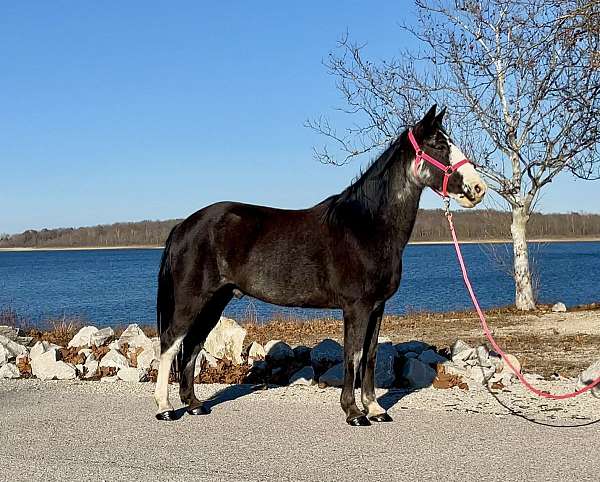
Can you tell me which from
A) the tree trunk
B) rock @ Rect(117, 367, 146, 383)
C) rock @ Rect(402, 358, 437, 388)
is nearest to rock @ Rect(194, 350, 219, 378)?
rock @ Rect(117, 367, 146, 383)

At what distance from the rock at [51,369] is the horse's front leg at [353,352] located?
4165 mm

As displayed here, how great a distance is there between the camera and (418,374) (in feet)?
28.1

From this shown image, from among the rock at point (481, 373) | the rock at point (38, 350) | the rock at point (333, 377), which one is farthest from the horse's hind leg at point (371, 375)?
the rock at point (38, 350)

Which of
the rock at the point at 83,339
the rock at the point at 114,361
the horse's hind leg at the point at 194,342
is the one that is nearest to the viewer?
the horse's hind leg at the point at 194,342

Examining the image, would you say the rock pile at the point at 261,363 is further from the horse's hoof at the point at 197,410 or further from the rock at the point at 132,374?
the horse's hoof at the point at 197,410

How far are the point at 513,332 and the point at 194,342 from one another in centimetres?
843

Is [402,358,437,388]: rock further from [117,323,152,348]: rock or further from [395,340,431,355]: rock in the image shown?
[117,323,152,348]: rock

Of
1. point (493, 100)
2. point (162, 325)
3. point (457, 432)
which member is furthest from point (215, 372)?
point (493, 100)

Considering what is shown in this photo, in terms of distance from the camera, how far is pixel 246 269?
7.09 m

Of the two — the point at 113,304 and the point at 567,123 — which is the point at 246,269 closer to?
the point at 567,123

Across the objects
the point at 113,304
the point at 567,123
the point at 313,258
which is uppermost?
the point at 567,123

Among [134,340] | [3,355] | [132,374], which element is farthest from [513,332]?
[3,355]

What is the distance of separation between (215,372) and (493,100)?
11.4 meters

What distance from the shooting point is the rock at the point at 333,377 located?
28.3 feet
